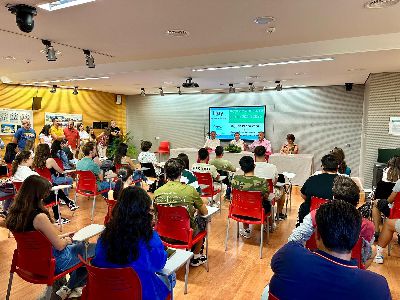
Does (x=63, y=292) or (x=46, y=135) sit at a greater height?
(x=46, y=135)

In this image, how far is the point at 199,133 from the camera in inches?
486

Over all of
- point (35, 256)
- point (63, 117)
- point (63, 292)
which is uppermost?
point (63, 117)

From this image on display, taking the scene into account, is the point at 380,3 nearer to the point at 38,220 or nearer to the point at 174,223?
the point at 174,223

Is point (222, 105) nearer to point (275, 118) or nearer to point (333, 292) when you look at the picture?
point (275, 118)

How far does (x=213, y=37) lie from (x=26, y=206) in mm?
3344

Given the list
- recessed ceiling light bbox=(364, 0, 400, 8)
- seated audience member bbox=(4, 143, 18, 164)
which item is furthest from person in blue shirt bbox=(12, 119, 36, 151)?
recessed ceiling light bbox=(364, 0, 400, 8)

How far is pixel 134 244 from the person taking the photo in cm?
193

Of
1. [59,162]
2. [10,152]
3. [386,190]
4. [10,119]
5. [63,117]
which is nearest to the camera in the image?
[386,190]

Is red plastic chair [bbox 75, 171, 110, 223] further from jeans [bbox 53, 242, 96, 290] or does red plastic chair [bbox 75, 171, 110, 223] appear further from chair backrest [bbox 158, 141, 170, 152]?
chair backrest [bbox 158, 141, 170, 152]

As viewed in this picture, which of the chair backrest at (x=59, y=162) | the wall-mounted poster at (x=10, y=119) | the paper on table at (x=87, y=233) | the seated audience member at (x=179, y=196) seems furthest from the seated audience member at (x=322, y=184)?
the wall-mounted poster at (x=10, y=119)

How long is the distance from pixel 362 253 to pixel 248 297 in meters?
1.27

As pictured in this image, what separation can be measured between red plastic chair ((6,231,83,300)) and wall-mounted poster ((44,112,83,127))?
30.2 feet

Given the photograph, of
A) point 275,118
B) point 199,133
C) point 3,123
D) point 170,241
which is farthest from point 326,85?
point 3,123

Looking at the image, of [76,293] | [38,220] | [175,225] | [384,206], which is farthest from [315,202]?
[38,220]
